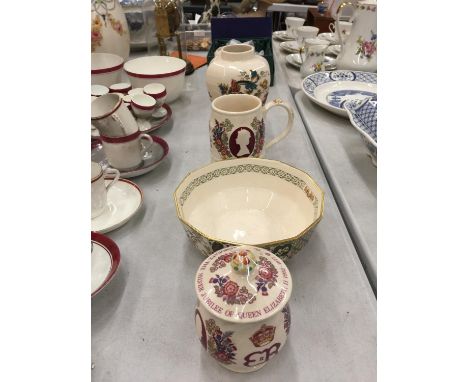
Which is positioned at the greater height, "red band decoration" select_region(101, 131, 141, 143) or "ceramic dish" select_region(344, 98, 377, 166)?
"ceramic dish" select_region(344, 98, 377, 166)

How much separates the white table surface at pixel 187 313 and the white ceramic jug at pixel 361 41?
63 centimetres

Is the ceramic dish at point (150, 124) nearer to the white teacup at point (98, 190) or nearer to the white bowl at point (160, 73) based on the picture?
the white bowl at point (160, 73)

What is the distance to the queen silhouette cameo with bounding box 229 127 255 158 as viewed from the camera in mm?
680

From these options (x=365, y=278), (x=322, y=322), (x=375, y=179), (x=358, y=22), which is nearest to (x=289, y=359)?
(x=322, y=322)

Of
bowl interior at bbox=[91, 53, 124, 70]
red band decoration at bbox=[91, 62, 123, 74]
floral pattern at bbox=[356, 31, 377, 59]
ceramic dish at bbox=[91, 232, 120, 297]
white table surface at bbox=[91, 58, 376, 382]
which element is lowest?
white table surface at bbox=[91, 58, 376, 382]

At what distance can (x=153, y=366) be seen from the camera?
44cm

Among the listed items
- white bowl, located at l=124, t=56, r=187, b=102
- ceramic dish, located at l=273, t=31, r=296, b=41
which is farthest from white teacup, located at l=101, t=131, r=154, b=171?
ceramic dish, located at l=273, t=31, r=296, b=41

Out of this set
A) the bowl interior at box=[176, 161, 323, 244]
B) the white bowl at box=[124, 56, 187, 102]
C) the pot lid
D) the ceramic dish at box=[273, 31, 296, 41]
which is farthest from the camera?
the ceramic dish at box=[273, 31, 296, 41]

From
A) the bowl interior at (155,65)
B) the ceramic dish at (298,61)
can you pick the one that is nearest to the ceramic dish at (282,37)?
the ceramic dish at (298,61)

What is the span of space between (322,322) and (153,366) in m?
0.21

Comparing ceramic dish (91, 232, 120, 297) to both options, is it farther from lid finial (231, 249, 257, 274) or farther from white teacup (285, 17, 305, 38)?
white teacup (285, 17, 305, 38)

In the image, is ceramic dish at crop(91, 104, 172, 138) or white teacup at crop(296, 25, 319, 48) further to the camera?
white teacup at crop(296, 25, 319, 48)

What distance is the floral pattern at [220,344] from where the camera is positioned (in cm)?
38

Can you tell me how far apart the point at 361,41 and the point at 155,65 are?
1.99ft
